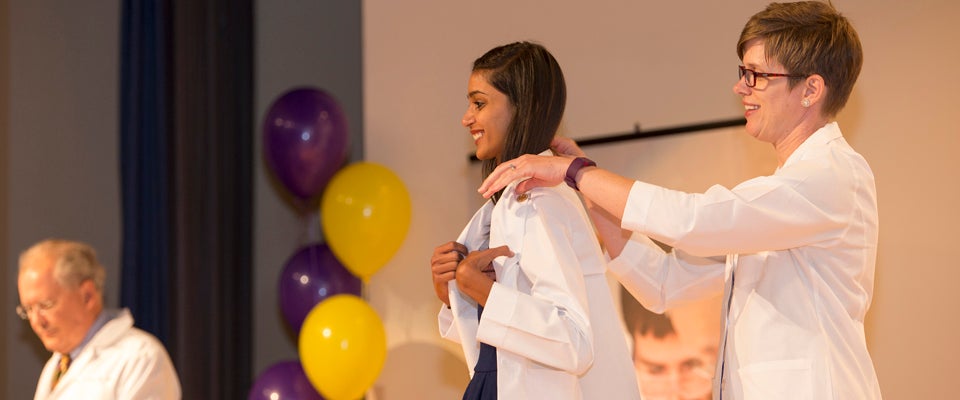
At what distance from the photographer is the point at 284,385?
4.11 metres

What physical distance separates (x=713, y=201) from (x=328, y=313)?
2.32m

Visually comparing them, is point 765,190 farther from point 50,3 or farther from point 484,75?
point 50,3

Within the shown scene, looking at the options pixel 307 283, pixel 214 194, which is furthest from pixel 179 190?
pixel 307 283

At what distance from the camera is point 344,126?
14.3ft

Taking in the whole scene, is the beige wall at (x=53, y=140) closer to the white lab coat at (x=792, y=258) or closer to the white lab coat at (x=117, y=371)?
the white lab coat at (x=117, y=371)

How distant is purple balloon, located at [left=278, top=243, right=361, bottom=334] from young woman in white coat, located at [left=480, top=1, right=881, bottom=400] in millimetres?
2267

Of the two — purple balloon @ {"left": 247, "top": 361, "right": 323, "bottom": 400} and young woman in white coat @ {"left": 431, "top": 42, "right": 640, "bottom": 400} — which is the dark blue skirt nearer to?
young woman in white coat @ {"left": 431, "top": 42, "right": 640, "bottom": 400}

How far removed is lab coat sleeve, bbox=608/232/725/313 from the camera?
2.42 metres

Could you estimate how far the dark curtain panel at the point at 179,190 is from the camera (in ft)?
14.4

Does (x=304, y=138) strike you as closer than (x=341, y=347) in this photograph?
No

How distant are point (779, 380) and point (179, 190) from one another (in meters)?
3.09

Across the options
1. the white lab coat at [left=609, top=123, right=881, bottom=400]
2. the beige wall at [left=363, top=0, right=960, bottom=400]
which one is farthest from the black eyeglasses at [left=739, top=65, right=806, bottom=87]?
the beige wall at [left=363, top=0, right=960, bottom=400]

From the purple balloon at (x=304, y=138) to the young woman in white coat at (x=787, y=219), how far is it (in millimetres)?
2212

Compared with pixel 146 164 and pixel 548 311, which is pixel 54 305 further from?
pixel 548 311
